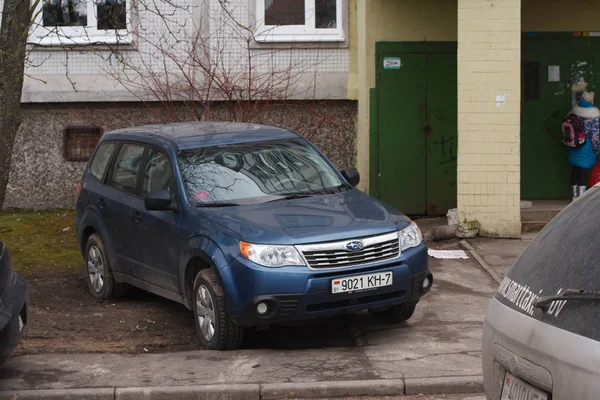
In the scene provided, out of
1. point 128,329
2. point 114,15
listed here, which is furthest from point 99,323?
point 114,15

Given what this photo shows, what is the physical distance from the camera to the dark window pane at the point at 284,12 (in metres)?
15.7

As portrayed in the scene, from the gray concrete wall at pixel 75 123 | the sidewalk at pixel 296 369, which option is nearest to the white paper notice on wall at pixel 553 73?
the gray concrete wall at pixel 75 123

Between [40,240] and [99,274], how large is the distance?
359cm

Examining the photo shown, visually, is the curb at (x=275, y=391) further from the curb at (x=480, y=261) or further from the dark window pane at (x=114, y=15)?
the dark window pane at (x=114, y=15)

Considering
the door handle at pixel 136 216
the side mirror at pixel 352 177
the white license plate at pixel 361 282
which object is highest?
the side mirror at pixel 352 177

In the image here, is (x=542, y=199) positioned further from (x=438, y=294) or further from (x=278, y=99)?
(x=438, y=294)

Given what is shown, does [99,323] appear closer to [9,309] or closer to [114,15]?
[9,309]

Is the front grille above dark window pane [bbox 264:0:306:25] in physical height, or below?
below

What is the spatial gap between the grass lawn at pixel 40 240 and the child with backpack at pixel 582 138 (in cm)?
674

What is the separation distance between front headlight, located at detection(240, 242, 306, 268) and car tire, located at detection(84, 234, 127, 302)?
2.70 metres

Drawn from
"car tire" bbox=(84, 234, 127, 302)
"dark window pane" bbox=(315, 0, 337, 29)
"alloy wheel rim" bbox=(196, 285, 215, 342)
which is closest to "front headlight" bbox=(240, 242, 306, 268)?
"alloy wheel rim" bbox=(196, 285, 215, 342)

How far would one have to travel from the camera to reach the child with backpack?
14.3 m

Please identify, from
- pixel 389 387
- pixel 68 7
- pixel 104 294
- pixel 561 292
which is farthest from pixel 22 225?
pixel 561 292

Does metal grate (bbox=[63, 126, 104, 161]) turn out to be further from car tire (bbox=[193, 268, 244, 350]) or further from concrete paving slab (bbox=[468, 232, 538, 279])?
car tire (bbox=[193, 268, 244, 350])
